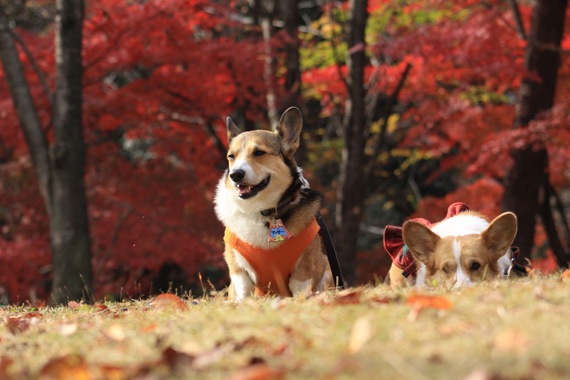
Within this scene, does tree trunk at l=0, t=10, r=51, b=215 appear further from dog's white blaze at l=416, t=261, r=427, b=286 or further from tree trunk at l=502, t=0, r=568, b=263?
tree trunk at l=502, t=0, r=568, b=263

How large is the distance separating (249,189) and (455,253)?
4.64 feet

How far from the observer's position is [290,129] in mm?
4699

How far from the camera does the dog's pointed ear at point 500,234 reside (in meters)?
4.22

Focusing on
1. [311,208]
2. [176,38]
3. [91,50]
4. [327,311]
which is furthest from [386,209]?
[327,311]

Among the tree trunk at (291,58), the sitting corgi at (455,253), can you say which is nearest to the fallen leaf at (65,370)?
the sitting corgi at (455,253)

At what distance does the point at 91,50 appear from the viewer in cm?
859

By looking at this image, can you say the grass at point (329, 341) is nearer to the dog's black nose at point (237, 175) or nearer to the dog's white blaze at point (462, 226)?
the dog's black nose at point (237, 175)

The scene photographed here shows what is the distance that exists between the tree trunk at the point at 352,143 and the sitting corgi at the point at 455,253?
4.68 meters

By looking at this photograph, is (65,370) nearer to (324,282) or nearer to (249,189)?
(249,189)

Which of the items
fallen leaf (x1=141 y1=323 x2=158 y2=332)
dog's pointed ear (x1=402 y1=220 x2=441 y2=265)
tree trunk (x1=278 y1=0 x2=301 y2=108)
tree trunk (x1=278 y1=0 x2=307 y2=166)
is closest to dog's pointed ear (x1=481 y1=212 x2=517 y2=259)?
dog's pointed ear (x1=402 y1=220 x2=441 y2=265)

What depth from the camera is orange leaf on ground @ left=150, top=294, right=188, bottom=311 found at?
358 cm

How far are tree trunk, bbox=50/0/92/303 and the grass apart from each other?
15.5 feet

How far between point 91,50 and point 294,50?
9.20 feet

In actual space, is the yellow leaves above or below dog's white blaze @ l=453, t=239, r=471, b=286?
above
